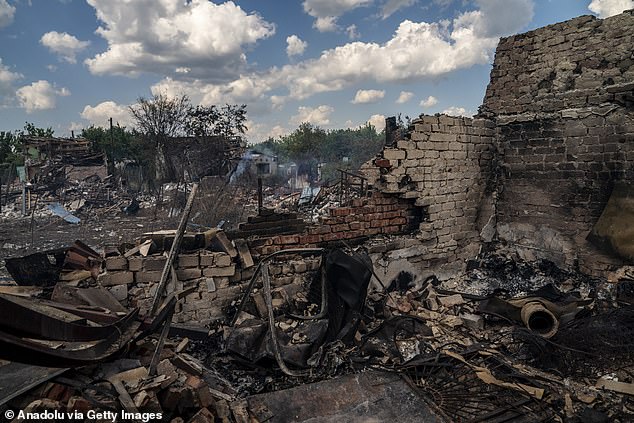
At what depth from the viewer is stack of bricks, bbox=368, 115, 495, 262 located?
18.6ft

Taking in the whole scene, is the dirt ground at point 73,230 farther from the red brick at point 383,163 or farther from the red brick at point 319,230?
the red brick at point 383,163

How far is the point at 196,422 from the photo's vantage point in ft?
8.47

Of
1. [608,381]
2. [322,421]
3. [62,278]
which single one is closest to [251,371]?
[322,421]

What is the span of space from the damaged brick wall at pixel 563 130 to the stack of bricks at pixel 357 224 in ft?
6.65

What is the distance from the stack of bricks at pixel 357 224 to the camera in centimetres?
516

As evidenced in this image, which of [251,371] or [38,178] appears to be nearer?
[251,371]

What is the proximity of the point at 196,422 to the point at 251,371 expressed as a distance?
123 cm

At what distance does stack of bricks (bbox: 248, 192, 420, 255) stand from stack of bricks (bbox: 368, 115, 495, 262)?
0.64 ft

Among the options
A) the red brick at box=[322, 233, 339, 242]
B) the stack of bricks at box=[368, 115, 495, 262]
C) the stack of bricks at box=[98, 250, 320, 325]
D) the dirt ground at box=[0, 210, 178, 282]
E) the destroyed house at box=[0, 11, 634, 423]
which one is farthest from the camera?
the dirt ground at box=[0, 210, 178, 282]

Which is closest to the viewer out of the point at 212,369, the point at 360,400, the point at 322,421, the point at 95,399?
the point at 95,399

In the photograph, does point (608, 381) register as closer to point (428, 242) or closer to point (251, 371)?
point (428, 242)

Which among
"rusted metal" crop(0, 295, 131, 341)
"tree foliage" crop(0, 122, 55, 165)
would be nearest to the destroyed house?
"rusted metal" crop(0, 295, 131, 341)

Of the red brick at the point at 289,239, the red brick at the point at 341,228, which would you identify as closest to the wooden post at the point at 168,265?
the red brick at the point at 289,239

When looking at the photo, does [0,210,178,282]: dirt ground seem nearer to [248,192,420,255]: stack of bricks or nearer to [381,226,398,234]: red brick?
[248,192,420,255]: stack of bricks
